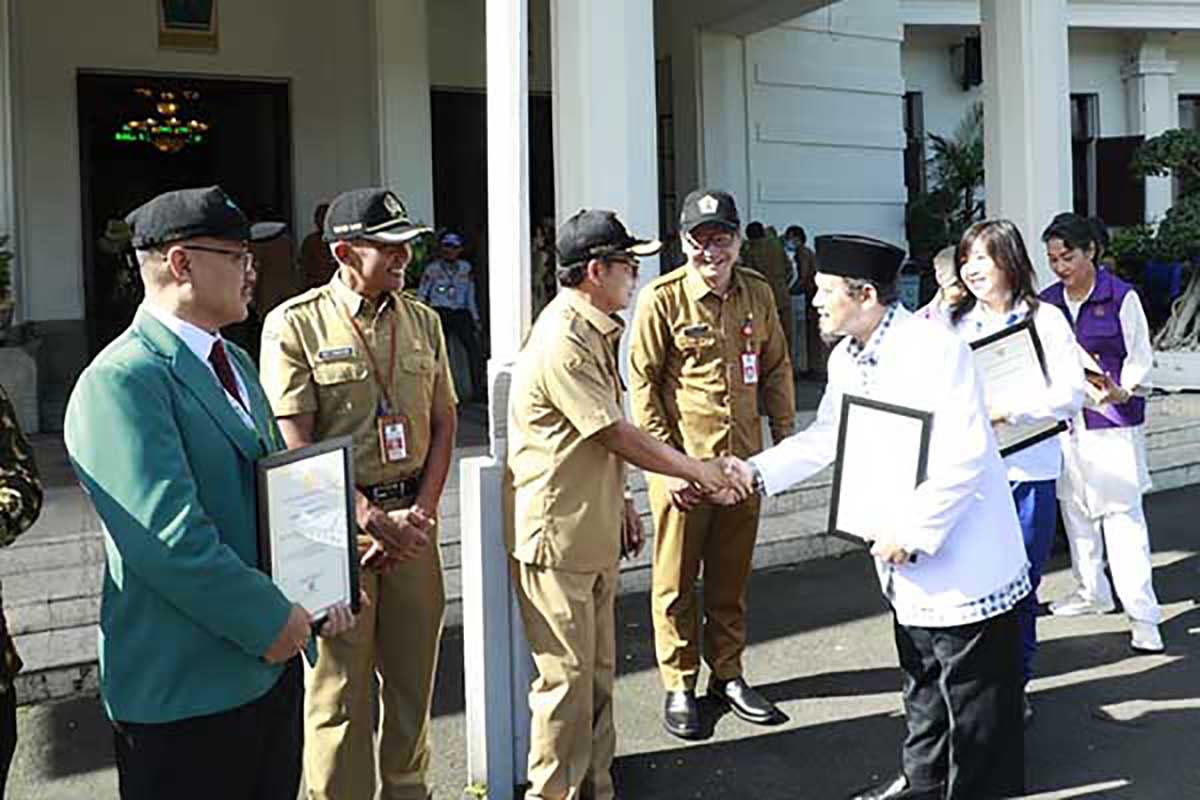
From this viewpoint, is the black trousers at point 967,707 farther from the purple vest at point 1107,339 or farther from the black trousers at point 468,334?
the black trousers at point 468,334

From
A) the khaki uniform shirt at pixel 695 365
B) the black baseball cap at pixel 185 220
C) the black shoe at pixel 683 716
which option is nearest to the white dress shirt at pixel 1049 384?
the khaki uniform shirt at pixel 695 365

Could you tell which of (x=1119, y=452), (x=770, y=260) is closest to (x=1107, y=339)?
(x=1119, y=452)

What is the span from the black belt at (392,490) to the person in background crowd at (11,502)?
3.15 feet

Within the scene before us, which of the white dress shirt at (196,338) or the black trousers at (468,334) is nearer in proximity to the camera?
the white dress shirt at (196,338)

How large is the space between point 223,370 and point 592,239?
1.25 metres

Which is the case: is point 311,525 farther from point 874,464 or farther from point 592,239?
point 874,464

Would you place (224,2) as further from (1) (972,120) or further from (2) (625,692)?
(1) (972,120)

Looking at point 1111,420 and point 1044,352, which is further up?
point 1044,352

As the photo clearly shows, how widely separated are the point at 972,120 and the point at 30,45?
39.0 feet

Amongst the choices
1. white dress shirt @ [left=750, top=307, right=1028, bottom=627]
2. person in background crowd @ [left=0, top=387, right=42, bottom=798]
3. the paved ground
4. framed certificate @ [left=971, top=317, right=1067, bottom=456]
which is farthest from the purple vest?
person in background crowd @ [left=0, top=387, right=42, bottom=798]

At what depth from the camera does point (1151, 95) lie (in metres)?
16.9

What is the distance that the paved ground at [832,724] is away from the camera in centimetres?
383

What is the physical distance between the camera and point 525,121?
3762mm

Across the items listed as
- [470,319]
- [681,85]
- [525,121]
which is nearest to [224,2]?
[470,319]
